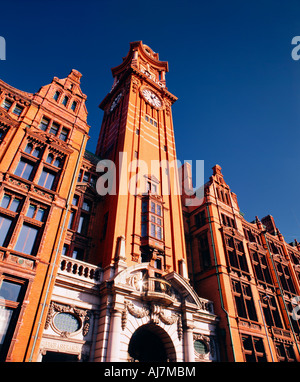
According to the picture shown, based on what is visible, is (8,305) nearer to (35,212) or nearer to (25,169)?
(35,212)

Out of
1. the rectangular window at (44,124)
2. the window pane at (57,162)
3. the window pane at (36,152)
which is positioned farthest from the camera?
the rectangular window at (44,124)

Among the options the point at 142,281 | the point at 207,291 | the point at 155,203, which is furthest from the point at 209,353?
the point at 155,203

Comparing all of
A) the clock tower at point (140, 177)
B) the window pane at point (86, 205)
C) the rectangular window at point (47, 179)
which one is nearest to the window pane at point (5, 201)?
the rectangular window at point (47, 179)

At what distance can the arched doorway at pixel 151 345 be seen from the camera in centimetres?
2403

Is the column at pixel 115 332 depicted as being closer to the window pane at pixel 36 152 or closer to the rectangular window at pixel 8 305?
the rectangular window at pixel 8 305

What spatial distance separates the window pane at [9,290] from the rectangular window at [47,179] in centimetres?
904

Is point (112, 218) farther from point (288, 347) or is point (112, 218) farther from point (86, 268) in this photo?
point (288, 347)

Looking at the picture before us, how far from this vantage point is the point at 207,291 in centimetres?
3312

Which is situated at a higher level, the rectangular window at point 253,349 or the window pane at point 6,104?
the window pane at point 6,104

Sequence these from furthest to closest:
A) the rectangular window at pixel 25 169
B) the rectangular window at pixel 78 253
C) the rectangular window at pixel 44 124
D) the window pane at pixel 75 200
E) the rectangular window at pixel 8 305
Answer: the window pane at pixel 75 200 → the rectangular window at pixel 78 253 → the rectangular window at pixel 44 124 → the rectangular window at pixel 25 169 → the rectangular window at pixel 8 305

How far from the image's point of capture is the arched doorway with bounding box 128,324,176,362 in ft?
78.8

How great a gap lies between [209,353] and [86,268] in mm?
15328

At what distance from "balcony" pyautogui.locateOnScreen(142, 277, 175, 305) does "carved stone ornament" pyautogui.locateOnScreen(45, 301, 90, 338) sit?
5229 millimetres

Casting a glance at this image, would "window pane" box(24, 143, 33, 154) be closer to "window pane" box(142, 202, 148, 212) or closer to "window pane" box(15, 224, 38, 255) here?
"window pane" box(15, 224, 38, 255)
